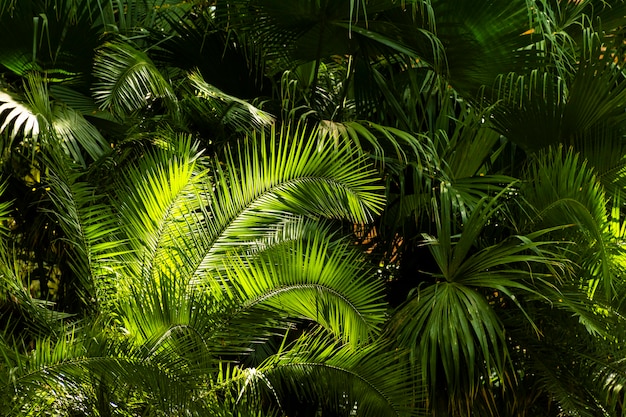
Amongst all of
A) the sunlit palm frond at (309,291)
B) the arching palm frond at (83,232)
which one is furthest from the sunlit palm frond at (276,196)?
the arching palm frond at (83,232)

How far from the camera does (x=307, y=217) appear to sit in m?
4.31

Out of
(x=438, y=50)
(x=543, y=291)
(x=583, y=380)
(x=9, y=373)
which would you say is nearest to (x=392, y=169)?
(x=438, y=50)

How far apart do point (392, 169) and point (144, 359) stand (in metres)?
1.95

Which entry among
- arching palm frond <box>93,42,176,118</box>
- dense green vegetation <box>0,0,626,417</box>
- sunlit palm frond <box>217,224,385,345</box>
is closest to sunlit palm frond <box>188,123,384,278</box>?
dense green vegetation <box>0,0,626,417</box>

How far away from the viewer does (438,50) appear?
4.21 metres

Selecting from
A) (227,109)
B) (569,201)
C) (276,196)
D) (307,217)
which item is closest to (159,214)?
(276,196)

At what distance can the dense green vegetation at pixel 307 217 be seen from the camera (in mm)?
3605

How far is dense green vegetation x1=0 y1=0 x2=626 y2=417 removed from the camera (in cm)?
361

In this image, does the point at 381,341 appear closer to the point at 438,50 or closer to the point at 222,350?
the point at 222,350

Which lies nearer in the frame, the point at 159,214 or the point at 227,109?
the point at 159,214

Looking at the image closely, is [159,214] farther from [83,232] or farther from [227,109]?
[227,109]

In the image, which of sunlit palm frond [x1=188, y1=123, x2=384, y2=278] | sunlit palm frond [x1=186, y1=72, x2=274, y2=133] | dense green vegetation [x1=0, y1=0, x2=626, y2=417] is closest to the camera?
dense green vegetation [x1=0, y1=0, x2=626, y2=417]

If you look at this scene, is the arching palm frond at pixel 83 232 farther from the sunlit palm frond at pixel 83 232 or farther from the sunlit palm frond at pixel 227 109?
the sunlit palm frond at pixel 227 109

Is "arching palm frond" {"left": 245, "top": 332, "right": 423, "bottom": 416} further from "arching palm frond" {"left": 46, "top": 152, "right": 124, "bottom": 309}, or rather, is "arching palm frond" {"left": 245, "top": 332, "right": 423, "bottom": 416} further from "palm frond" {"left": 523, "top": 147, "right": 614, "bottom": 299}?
"palm frond" {"left": 523, "top": 147, "right": 614, "bottom": 299}
